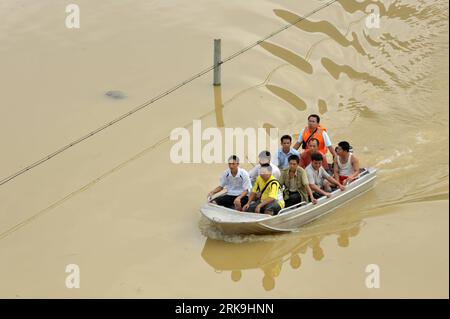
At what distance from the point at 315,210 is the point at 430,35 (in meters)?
7.36

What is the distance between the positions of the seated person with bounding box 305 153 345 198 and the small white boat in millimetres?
118

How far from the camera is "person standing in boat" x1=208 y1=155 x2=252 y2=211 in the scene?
36.1 feet

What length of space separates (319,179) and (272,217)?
120cm

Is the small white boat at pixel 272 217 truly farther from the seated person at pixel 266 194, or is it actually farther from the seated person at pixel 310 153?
the seated person at pixel 310 153

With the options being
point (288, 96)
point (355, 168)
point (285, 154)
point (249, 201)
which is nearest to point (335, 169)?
point (355, 168)

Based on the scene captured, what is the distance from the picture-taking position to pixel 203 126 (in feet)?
47.6

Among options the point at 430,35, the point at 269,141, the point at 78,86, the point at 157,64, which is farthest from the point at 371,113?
the point at 78,86

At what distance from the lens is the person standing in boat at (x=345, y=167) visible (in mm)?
11773

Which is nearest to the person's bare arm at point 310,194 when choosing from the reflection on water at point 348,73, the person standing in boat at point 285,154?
the person standing in boat at point 285,154

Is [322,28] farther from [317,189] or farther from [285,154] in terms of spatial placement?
[317,189]

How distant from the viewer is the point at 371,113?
577 inches

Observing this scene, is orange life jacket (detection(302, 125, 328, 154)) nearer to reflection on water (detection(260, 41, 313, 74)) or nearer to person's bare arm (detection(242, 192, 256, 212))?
person's bare arm (detection(242, 192, 256, 212))

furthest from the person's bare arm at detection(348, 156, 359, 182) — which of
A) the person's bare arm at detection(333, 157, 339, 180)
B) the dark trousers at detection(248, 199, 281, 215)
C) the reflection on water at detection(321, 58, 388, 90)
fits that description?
the reflection on water at detection(321, 58, 388, 90)

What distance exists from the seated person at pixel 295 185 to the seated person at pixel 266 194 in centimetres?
27
